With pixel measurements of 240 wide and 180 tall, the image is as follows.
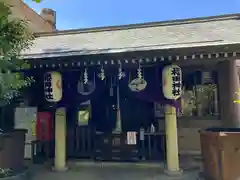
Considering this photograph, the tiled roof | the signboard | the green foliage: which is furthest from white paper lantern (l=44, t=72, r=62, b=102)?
the signboard

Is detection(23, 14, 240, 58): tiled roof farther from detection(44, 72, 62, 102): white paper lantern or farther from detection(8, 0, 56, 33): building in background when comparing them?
detection(8, 0, 56, 33): building in background

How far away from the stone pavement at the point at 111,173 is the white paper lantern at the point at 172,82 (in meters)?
1.97

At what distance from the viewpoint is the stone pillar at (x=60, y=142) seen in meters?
7.77

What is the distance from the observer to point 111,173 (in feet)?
24.6

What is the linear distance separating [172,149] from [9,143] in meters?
4.03

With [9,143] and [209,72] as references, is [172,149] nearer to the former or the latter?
[209,72]

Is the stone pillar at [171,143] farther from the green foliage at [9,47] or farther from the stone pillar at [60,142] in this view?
the green foliage at [9,47]

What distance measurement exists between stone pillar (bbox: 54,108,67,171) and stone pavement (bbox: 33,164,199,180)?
9.2 inches

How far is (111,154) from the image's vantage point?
8.54 m

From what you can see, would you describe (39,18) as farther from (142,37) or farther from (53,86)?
(53,86)

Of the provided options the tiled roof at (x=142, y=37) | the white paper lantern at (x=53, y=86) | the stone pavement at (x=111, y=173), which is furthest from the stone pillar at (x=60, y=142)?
the tiled roof at (x=142, y=37)

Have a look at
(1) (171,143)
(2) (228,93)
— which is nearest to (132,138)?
(1) (171,143)

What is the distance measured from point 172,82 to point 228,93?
7.56 feet

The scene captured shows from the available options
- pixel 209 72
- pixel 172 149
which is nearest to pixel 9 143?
pixel 172 149
